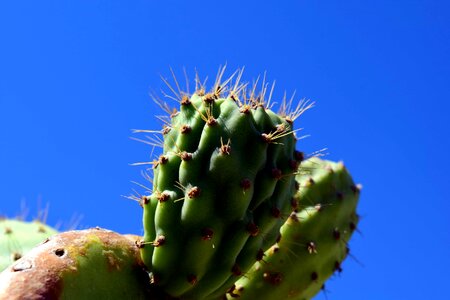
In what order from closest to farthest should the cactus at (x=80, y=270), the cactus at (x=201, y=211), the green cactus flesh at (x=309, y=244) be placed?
the cactus at (x=80, y=270)
the cactus at (x=201, y=211)
the green cactus flesh at (x=309, y=244)

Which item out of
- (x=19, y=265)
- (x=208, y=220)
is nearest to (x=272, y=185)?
(x=208, y=220)

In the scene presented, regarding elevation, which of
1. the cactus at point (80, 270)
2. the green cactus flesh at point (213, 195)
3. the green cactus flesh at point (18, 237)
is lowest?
the cactus at point (80, 270)

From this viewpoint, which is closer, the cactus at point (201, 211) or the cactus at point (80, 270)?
the cactus at point (80, 270)

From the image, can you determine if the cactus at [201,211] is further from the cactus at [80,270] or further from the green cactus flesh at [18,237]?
the green cactus flesh at [18,237]

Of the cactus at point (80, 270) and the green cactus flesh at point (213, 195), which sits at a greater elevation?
the green cactus flesh at point (213, 195)

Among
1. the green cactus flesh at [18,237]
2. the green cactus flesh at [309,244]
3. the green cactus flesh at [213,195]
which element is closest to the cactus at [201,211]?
the green cactus flesh at [213,195]

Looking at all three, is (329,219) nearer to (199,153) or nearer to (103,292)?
(199,153)
